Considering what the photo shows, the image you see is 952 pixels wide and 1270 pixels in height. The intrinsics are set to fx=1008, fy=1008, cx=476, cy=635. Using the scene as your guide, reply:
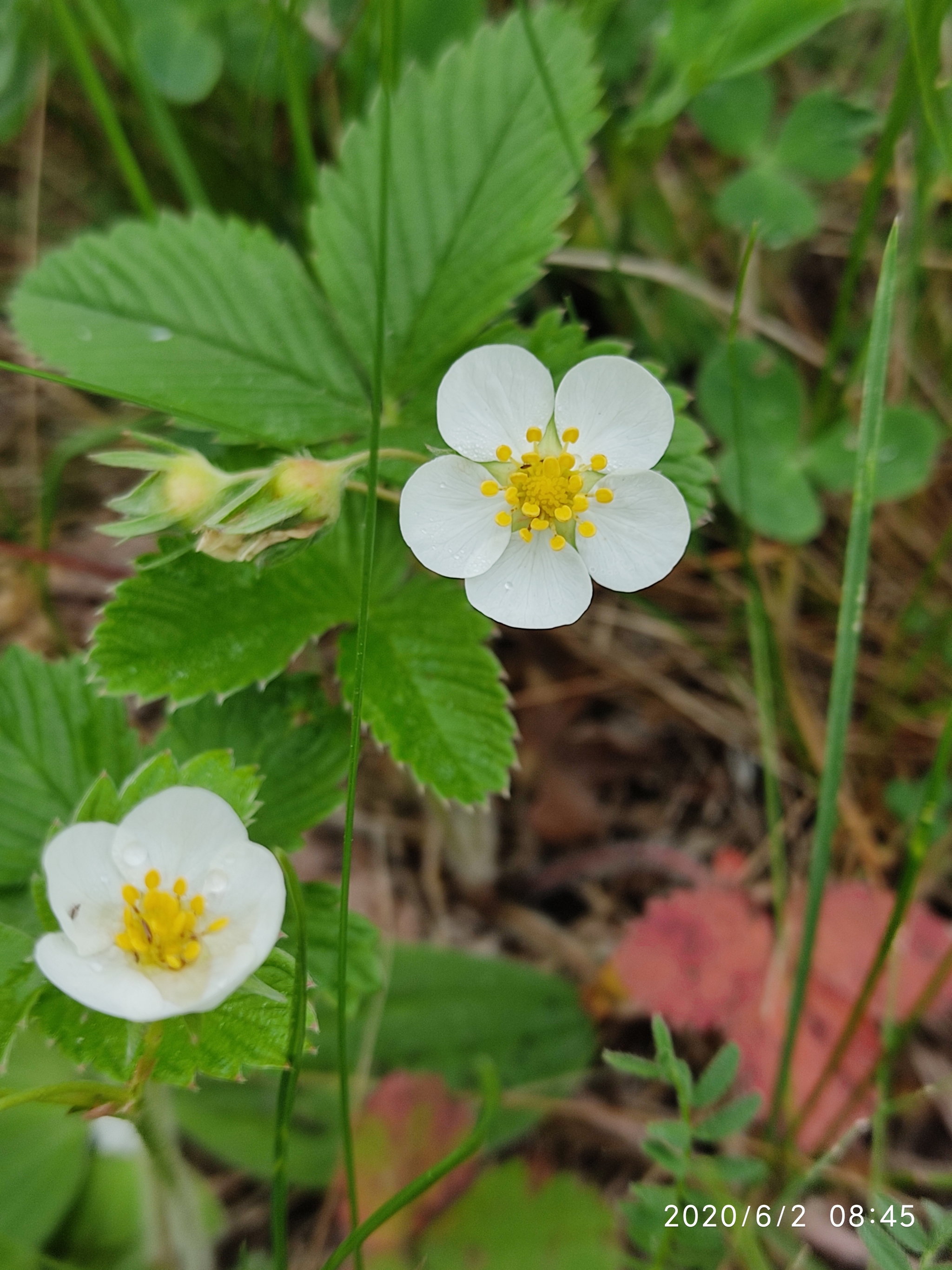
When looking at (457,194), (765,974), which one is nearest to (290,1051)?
(765,974)

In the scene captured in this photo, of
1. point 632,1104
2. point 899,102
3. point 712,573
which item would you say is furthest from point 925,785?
point 899,102

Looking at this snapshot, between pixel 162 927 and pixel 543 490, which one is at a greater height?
pixel 543 490

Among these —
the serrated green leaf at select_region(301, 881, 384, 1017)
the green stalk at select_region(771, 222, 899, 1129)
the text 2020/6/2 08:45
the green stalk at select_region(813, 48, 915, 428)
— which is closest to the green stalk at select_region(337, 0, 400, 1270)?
the serrated green leaf at select_region(301, 881, 384, 1017)

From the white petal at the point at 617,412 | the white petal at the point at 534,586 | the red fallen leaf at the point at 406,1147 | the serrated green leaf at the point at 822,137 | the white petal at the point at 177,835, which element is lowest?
the red fallen leaf at the point at 406,1147

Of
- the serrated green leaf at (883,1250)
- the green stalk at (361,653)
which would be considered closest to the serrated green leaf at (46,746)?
the green stalk at (361,653)

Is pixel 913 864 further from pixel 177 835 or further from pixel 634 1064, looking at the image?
pixel 177 835

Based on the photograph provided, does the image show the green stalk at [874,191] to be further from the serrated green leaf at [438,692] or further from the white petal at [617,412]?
the serrated green leaf at [438,692]

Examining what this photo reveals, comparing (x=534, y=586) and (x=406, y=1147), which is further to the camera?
(x=406, y=1147)
